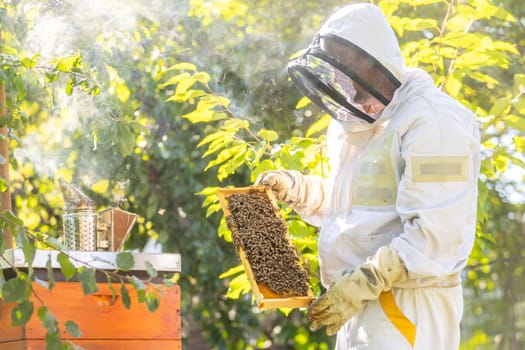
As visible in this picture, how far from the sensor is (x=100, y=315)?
9.49 ft

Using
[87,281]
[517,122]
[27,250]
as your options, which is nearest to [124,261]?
[87,281]

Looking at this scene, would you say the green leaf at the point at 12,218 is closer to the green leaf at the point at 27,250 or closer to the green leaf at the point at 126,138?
the green leaf at the point at 27,250

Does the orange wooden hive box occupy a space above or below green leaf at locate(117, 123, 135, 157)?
below

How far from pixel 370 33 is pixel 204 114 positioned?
4.15ft

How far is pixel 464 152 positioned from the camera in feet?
8.82

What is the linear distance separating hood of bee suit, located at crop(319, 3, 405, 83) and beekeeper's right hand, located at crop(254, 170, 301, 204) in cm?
58

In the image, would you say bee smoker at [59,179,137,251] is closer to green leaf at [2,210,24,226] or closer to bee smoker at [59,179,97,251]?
bee smoker at [59,179,97,251]

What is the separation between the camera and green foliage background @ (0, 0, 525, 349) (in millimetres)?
3932

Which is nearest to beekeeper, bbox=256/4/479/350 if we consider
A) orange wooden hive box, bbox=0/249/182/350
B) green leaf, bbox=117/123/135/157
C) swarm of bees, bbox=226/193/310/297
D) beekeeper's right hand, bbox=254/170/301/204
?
swarm of bees, bbox=226/193/310/297

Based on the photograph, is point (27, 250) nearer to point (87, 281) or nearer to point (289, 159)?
point (87, 281)

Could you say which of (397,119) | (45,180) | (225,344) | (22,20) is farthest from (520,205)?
(397,119)

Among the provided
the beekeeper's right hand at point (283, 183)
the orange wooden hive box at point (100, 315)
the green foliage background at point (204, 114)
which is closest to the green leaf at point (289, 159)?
the green foliage background at point (204, 114)

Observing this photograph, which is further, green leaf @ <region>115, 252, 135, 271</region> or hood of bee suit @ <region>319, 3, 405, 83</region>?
hood of bee suit @ <region>319, 3, 405, 83</region>

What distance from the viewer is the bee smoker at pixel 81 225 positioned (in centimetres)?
315
